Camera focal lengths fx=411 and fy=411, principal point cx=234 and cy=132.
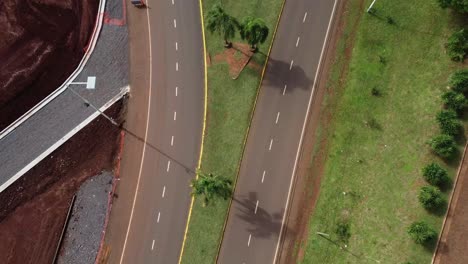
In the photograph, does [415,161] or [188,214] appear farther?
[188,214]

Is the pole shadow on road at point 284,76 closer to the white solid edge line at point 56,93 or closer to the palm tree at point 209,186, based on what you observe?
the palm tree at point 209,186

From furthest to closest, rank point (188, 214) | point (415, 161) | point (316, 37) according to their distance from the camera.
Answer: point (316, 37) → point (188, 214) → point (415, 161)

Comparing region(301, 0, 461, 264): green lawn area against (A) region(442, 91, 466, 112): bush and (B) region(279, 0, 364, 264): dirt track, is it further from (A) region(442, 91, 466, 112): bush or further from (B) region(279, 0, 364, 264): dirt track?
(A) region(442, 91, 466, 112): bush

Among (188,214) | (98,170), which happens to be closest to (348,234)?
(188,214)

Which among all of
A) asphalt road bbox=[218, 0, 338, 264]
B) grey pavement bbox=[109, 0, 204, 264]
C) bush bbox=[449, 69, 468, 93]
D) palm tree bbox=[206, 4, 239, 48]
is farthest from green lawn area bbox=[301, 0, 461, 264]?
grey pavement bbox=[109, 0, 204, 264]

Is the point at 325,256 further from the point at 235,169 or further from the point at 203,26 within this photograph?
the point at 203,26

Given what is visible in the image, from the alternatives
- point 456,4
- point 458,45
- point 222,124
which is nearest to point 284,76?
point 222,124

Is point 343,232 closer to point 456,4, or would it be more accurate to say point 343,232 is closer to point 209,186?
point 209,186

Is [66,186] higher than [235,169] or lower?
lower
